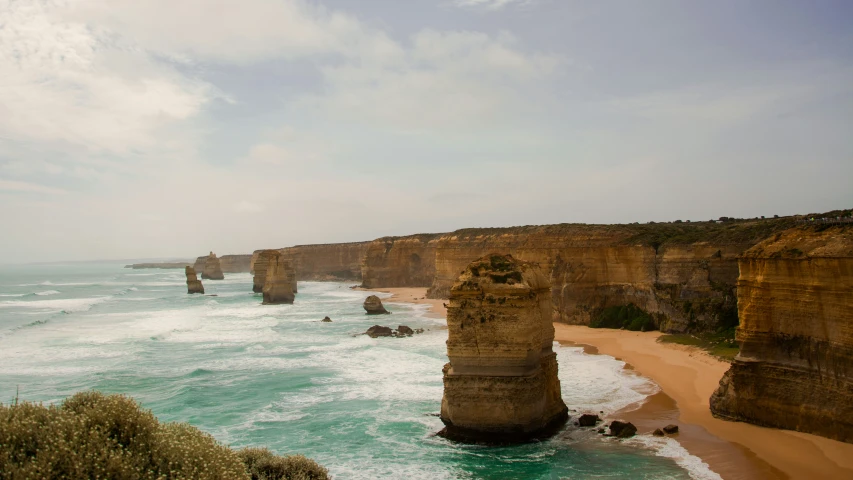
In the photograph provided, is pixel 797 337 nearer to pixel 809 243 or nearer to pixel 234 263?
pixel 809 243

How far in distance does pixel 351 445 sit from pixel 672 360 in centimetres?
1598

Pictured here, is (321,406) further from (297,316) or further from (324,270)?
(324,270)

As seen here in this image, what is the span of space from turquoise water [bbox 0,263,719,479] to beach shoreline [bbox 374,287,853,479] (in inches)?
30.0

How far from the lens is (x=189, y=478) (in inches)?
296

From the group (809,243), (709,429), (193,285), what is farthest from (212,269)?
(809,243)

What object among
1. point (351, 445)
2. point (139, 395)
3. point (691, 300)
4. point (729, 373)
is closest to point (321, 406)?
Result: point (351, 445)

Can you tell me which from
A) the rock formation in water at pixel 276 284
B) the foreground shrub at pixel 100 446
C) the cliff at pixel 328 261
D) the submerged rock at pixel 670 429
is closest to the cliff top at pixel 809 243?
the submerged rock at pixel 670 429

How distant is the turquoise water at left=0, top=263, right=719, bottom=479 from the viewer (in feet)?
49.6

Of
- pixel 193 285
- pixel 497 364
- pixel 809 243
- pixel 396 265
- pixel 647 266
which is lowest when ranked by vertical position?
pixel 193 285

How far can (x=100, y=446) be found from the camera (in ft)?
24.4

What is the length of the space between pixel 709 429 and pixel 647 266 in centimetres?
1958

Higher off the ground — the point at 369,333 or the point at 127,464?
the point at 127,464

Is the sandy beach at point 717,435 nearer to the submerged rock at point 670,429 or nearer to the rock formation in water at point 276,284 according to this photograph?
the submerged rock at point 670,429

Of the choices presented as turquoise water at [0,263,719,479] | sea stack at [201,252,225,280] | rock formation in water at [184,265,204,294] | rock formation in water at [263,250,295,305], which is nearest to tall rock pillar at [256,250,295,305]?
rock formation in water at [263,250,295,305]
